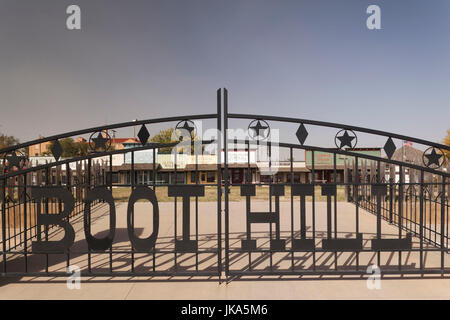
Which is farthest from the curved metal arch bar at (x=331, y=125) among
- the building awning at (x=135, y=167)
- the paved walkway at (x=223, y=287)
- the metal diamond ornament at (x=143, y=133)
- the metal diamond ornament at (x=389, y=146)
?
the building awning at (x=135, y=167)

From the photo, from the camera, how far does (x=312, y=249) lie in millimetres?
3883

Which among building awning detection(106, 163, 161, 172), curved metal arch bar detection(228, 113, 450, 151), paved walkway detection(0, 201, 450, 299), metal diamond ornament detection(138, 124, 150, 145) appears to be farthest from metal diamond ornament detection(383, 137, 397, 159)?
building awning detection(106, 163, 161, 172)

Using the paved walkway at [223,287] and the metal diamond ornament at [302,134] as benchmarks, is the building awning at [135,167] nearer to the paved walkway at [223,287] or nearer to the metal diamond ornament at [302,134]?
the paved walkway at [223,287]

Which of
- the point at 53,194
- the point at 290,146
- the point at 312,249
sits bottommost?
the point at 312,249

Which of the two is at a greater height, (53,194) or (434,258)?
(53,194)

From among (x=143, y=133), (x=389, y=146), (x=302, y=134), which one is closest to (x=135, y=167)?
(x=143, y=133)

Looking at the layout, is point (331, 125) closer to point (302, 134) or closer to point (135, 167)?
point (302, 134)

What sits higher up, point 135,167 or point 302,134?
point 302,134

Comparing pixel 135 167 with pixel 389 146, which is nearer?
pixel 389 146

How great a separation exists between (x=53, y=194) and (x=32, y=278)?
1429 millimetres

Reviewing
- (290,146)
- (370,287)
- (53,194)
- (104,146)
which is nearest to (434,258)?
(370,287)

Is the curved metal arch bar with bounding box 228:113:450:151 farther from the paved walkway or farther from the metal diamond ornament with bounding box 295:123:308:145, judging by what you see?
the paved walkway

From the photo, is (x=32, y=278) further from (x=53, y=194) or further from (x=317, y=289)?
(x=317, y=289)

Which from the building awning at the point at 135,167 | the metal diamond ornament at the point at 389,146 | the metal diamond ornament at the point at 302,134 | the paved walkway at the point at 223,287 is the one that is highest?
the metal diamond ornament at the point at 302,134
